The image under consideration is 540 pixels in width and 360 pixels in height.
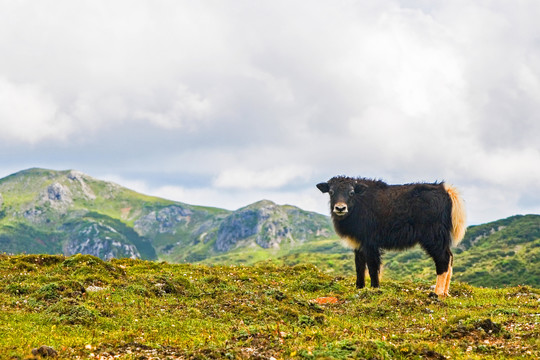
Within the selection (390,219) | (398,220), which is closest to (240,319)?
(390,219)

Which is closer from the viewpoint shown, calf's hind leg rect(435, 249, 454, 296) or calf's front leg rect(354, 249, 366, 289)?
calf's hind leg rect(435, 249, 454, 296)

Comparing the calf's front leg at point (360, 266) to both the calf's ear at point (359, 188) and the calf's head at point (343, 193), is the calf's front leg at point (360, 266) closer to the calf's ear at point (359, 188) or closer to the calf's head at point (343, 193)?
the calf's head at point (343, 193)

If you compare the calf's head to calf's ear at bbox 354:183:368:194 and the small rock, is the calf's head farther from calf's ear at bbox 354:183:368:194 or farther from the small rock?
the small rock

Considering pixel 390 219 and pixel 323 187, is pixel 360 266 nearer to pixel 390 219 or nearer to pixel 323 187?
pixel 390 219

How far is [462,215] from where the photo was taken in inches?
909

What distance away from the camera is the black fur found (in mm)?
22719

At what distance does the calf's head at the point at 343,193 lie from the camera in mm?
23156

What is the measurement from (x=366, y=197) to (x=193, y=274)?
11.4 metres

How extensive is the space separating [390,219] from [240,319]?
10.3 metres

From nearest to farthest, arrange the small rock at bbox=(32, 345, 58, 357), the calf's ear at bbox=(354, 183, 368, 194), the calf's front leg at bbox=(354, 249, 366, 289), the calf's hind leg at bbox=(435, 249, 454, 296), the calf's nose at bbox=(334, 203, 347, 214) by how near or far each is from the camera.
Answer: the small rock at bbox=(32, 345, 58, 357)
the calf's hind leg at bbox=(435, 249, 454, 296)
the calf's nose at bbox=(334, 203, 347, 214)
the calf's front leg at bbox=(354, 249, 366, 289)
the calf's ear at bbox=(354, 183, 368, 194)

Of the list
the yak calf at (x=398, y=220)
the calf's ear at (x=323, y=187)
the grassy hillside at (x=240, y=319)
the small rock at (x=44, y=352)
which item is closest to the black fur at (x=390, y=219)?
the yak calf at (x=398, y=220)

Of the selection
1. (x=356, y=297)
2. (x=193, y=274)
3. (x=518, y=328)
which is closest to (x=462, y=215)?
(x=356, y=297)

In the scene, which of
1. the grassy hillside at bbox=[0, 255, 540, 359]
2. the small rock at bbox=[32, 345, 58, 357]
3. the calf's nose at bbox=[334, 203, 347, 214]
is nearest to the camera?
the small rock at bbox=[32, 345, 58, 357]

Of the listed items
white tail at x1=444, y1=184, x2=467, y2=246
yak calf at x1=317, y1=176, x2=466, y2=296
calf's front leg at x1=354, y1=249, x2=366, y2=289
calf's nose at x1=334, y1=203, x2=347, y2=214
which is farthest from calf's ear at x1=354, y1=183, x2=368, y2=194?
white tail at x1=444, y1=184, x2=467, y2=246
